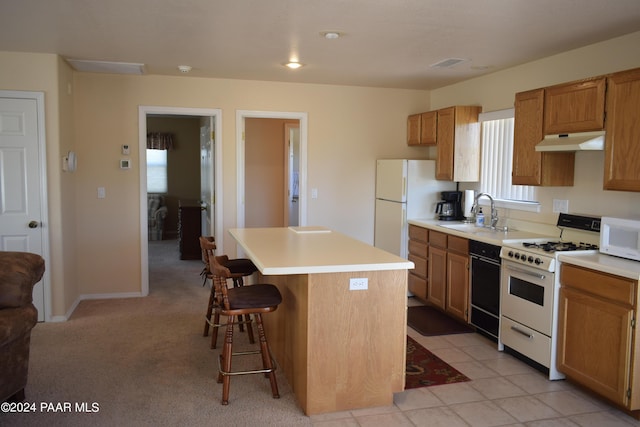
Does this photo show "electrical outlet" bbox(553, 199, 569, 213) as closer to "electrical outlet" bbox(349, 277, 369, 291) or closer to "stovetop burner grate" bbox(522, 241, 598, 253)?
"stovetop burner grate" bbox(522, 241, 598, 253)

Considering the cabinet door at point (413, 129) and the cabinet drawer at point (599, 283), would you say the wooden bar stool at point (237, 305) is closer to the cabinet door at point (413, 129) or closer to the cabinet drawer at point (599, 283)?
the cabinet drawer at point (599, 283)

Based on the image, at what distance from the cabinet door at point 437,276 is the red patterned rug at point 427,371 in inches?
36.9

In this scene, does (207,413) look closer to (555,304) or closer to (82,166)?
(555,304)

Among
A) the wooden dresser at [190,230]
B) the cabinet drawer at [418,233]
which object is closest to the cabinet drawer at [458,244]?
the cabinet drawer at [418,233]

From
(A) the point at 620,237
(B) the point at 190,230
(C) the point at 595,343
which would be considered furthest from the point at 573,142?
(B) the point at 190,230

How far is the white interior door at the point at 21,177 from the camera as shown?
178 inches

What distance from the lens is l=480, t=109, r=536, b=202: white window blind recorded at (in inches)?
191

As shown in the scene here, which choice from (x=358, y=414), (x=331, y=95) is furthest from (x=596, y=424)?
(x=331, y=95)

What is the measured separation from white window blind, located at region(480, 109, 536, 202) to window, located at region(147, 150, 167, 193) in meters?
6.84

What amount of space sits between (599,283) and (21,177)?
183 inches

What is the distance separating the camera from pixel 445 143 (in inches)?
212

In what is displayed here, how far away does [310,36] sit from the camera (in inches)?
150

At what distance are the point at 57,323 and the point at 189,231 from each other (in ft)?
10.5

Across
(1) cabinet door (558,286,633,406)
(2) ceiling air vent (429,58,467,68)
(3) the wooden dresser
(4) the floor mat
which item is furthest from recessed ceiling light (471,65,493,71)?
(3) the wooden dresser
